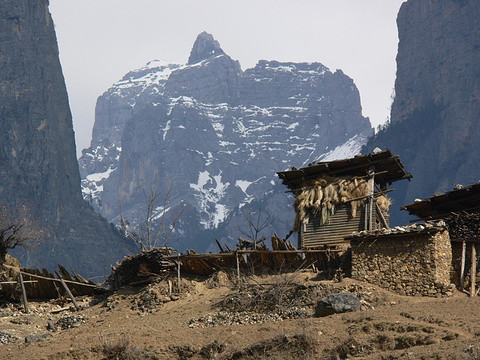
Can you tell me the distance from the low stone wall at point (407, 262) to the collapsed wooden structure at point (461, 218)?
2.05ft

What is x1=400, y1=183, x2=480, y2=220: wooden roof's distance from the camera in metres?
27.2

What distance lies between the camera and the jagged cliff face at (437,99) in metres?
141

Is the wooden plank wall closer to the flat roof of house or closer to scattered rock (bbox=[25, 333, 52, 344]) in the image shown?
the flat roof of house

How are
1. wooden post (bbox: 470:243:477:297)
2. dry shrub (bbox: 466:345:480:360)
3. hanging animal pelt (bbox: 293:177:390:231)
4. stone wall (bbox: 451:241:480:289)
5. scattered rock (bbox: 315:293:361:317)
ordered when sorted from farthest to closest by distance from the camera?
hanging animal pelt (bbox: 293:177:390:231) → stone wall (bbox: 451:241:480:289) → wooden post (bbox: 470:243:477:297) → scattered rock (bbox: 315:293:361:317) → dry shrub (bbox: 466:345:480:360)

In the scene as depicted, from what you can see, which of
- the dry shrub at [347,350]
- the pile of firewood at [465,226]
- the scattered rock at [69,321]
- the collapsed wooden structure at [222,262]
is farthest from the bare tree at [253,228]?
the dry shrub at [347,350]

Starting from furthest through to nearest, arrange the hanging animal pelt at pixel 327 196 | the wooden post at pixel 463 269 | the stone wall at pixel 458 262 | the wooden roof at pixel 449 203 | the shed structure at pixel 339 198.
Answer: the hanging animal pelt at pixel 327 196 < the shed structure at pixel 339 198 < the wooden roof at pixel 449 203 < the stone wall at pixel 458 262 < the wooden post at pixel 463 269

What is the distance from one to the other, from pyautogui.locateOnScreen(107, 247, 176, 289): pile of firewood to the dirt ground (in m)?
0.75

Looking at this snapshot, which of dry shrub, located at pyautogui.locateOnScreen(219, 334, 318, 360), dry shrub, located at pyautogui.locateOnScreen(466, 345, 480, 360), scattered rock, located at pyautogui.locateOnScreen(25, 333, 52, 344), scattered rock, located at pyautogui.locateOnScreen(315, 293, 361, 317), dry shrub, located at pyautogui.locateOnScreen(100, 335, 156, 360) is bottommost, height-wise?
scattered rock, located at pyautogui.locateOnScreen(25, 333, 52, 344)

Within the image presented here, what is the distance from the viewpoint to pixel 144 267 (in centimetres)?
2811

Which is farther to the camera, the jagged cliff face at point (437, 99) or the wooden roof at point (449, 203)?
the jagged cliff face at point (437, 99)

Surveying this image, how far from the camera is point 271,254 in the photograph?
26.8 meters

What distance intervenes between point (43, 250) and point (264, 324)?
387 feet

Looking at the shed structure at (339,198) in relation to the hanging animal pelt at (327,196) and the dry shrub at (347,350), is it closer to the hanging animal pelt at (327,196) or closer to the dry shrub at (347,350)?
the hanging animal pelt at (327,196)

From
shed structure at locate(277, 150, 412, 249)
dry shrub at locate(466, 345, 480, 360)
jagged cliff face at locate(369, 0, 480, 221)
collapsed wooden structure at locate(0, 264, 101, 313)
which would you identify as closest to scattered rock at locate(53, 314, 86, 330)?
collapsed wooden structure at locate(0, 264, 101, 313)
